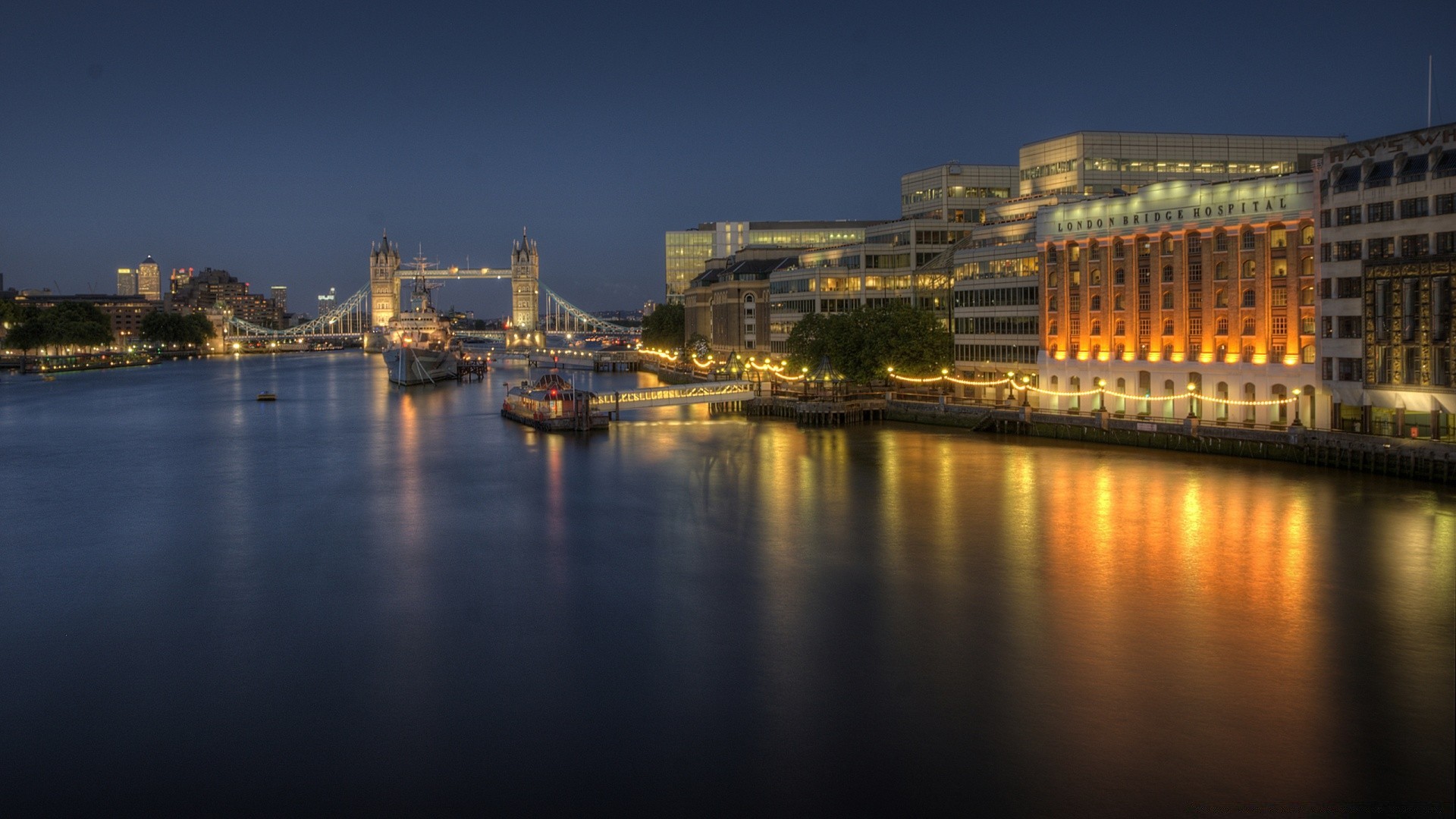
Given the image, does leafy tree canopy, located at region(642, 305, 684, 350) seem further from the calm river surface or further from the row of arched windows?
the calm river surface

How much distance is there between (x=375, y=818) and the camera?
39.4 feet

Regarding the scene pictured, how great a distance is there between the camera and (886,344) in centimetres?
5288

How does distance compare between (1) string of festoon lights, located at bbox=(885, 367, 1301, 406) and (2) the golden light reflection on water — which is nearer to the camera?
(2) the golden light reflection on water

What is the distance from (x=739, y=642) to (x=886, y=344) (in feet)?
120

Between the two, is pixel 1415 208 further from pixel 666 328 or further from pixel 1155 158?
pixel 666 328

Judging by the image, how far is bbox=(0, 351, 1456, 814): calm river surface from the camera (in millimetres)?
12750

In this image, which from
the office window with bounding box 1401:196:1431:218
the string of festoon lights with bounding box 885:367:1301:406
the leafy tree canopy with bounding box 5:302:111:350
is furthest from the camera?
the leafy tree canopy with bounding box 5:302:111:350

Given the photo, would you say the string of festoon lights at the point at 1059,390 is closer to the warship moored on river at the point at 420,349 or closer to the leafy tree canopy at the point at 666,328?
the warship moored on river at the point at 420,349

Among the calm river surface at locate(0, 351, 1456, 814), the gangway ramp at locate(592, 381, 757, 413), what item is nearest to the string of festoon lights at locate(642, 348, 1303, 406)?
the gangway ramp at locate(592, 381, 757, 413)

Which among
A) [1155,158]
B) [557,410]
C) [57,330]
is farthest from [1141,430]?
[57,330]

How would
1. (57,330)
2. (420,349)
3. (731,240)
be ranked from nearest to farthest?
(420,349), (57,330), (731,240)

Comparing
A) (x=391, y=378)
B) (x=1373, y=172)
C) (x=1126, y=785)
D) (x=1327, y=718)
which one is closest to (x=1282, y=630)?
(x=1327, y=718)

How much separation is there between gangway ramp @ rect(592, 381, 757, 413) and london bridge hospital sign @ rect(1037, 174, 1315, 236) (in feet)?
55.7

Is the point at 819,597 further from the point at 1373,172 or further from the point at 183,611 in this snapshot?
the point at 1373,172
